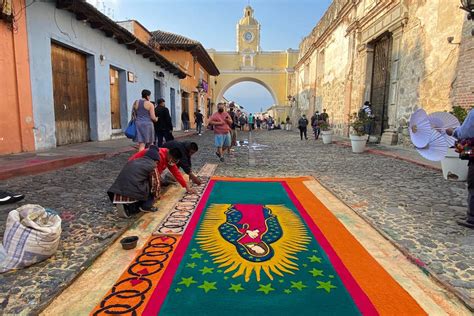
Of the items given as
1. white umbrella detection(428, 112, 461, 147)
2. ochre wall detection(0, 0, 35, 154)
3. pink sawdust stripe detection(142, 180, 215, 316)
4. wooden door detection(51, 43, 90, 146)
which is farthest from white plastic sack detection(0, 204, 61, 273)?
wooden door detection(51, 43, 90, 146)

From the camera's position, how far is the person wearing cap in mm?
3260

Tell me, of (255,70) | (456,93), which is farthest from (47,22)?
(255,70)

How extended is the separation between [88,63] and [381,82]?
10751 mm

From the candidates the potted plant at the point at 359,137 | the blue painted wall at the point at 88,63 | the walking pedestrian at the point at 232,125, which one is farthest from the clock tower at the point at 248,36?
the potted plant at the point at 359,137

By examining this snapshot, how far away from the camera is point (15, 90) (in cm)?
623

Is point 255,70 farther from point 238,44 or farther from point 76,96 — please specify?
Result: point 76,96

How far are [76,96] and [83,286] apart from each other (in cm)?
844

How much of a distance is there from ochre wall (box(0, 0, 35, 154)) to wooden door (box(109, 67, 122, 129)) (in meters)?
4.81

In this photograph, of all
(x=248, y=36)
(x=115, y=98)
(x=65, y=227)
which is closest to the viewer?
(x=65, y=227)

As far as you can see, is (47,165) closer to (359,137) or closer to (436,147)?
(436,147)

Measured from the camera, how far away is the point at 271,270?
2270 mm

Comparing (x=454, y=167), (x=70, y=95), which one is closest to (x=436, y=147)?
(x=454, y=167)

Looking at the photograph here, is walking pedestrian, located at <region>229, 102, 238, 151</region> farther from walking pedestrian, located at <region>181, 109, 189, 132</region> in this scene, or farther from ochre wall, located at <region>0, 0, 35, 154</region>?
walking pedestrian, located at <region>181, 109, 189, 132</region>

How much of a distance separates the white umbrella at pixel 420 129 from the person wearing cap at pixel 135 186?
13.2 feet
